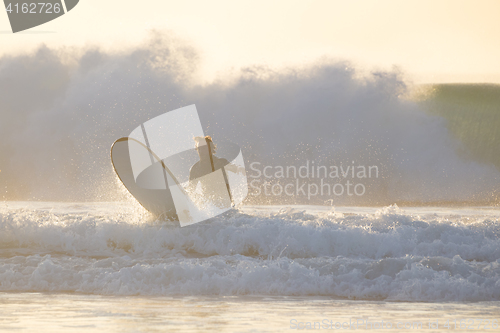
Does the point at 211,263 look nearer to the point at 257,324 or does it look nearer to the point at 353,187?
the point at 257,324

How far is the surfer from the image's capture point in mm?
8508

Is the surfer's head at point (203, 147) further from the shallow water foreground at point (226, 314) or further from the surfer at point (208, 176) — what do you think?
the shallow water foreground at point (226, 314)

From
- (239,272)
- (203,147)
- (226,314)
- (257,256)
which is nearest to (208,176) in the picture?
(203,147)

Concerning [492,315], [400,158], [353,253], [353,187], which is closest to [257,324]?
[492,315]

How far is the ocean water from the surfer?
1.29 ft

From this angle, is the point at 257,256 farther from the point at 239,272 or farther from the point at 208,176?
the point at 208,176

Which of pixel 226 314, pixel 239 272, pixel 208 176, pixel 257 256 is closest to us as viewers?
pixel 226 314

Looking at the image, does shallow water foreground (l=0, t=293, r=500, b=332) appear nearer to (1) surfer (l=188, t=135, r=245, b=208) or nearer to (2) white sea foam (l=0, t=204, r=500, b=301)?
(2) white sea foam (l=0, t=204, r=500, b=301)

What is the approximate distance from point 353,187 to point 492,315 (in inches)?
768

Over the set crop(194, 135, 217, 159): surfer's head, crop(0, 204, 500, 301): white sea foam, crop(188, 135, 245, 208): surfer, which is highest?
crop(194, 135, 217, 159): surfer's head

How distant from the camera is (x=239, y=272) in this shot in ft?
19.7

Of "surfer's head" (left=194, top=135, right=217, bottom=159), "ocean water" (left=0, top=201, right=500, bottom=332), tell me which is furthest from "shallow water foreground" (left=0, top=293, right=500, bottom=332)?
"surfer's head" (left=194, top=135, right=217, bottom=159)

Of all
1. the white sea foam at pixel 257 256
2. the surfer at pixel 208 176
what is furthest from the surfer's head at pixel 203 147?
the white sea foam at pixel 257 256

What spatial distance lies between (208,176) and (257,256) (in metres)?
1.76
